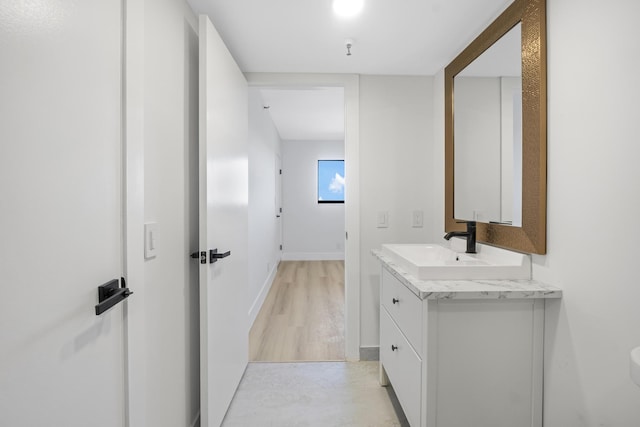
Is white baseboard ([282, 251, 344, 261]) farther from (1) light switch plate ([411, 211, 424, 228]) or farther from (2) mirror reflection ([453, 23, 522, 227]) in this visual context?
(2) mirror reflection ([453, 23, 522, 227])

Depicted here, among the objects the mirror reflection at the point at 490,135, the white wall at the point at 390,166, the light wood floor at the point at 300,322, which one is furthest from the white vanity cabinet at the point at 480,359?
the light wood floor at the point at 300,322

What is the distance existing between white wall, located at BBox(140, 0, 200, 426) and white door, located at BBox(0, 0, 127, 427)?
29cm

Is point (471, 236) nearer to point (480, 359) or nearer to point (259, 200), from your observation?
point (480, 359)

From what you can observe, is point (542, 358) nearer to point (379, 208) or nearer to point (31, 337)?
point (379, 208)

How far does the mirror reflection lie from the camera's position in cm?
146

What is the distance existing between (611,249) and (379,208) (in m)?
1.46

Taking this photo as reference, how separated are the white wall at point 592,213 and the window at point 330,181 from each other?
5106 mm

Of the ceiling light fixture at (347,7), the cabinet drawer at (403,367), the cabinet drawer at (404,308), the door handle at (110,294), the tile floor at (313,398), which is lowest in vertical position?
the tile floor at (313,398)

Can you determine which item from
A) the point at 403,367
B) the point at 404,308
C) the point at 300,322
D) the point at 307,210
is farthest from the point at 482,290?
the point at 307,210

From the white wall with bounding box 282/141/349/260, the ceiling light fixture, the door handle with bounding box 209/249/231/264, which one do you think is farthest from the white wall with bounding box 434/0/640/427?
the white wall with bounding box 282/141/349/260

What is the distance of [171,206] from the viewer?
1.34m

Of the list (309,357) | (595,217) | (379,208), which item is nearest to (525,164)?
(595,217)

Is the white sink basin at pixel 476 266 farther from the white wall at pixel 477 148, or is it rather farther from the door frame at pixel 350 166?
the door frame at pixel 350 166

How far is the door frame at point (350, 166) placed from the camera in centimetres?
232
